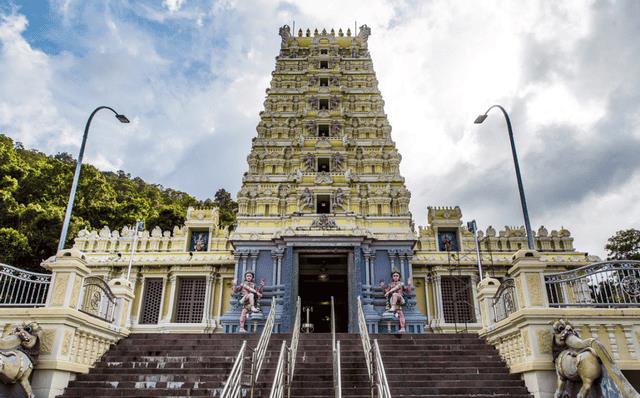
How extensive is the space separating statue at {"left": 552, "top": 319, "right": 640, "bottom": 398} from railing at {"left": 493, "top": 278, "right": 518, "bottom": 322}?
1.48 metres

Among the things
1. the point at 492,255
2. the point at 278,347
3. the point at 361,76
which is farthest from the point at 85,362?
A: the point at 361,76

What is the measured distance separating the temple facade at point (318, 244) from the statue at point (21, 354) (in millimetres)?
8381

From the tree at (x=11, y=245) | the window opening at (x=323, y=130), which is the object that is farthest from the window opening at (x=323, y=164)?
the tree at (x=11, y=245)

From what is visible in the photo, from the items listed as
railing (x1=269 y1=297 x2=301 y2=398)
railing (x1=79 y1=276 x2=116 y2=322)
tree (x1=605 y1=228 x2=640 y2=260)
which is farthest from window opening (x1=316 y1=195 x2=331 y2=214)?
tree (x1=605 y1=228 x2=640 y2=260)

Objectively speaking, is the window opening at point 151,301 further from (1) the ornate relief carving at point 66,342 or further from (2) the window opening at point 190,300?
(1) the ornate relief carving at point 66,342

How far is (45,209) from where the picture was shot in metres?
24.3

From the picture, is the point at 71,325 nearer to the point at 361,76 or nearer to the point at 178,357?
the point at 178,357

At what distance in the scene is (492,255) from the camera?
19.8m

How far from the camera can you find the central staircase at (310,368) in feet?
27.5

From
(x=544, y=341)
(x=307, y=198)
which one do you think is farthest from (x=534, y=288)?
(x=307, y=198)

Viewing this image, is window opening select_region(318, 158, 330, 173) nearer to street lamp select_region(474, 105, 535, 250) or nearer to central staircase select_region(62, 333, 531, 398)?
street lamp select_region(474, 105, 535, 250)

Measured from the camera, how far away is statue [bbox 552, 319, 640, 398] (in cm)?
629

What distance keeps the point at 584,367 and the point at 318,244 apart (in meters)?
11.2

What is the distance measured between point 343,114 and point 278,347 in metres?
14.3
